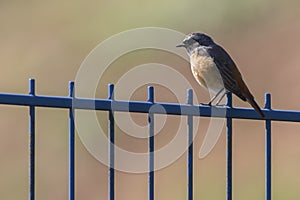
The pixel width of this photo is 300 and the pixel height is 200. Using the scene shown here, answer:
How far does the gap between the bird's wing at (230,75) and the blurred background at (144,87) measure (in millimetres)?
6365

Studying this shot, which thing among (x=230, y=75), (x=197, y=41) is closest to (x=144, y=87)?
(x=197, y=41)

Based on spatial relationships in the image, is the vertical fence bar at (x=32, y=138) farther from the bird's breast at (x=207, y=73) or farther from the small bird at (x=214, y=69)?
the bird's breast at (x=207, y=73)

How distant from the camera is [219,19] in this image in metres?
22.2

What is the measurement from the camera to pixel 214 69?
26.0ft

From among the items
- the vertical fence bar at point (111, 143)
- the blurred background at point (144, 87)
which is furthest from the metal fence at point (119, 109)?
the blurred background at point (144, 87)

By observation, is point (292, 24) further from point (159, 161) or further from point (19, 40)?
point (159, 161)

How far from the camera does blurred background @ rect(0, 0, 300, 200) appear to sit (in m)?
15.2

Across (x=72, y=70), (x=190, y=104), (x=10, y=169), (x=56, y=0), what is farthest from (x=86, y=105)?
(x=56, y=0)

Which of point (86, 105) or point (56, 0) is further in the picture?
point (56, 0)

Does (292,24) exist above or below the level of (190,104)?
above

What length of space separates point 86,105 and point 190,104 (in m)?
0.57

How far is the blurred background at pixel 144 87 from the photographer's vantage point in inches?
600

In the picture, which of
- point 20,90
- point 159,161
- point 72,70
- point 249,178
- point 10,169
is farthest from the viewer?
point 72,70

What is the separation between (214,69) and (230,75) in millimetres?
251
